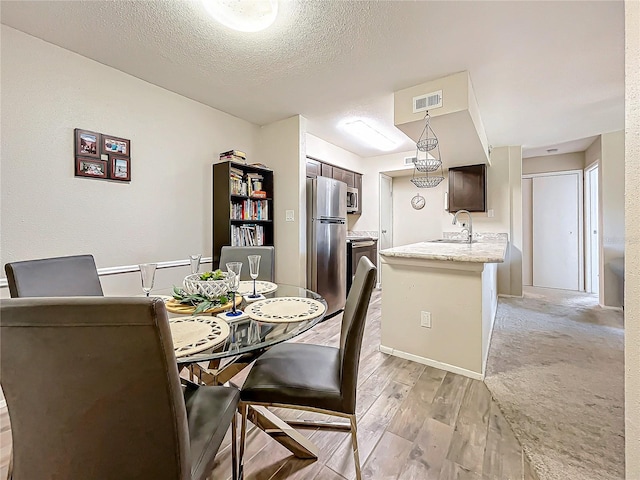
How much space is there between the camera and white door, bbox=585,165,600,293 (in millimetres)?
4668

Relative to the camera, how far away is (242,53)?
2133 millimetres

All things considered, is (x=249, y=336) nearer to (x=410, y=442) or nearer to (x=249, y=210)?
(x=410, y=442)

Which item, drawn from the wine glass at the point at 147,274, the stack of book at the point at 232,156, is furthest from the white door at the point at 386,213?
the wine glass at the point at 147,274

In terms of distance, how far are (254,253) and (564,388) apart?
238cm

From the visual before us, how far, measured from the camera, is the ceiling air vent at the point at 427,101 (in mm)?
2459

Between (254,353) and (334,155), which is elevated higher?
(334,155)

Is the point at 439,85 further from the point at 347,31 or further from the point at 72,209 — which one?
the point at 72,209

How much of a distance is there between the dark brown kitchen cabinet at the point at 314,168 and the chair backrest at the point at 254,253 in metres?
1.90

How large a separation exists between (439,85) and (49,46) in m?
2.95

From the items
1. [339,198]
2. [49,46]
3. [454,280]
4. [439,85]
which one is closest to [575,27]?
[439,85]

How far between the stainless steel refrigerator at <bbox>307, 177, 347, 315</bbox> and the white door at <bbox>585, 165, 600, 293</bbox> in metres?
4.15

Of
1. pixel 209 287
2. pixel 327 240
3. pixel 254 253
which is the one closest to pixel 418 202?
pixel 327 240

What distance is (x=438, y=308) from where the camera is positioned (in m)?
2.24

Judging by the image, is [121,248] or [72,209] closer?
[72,209]
